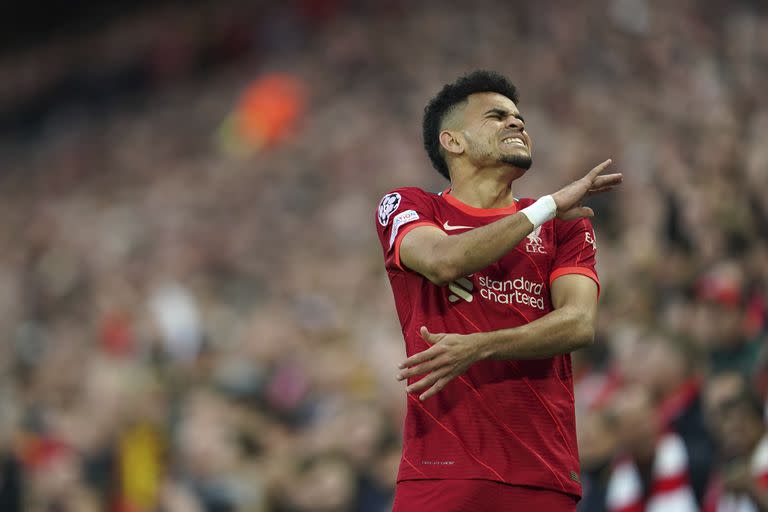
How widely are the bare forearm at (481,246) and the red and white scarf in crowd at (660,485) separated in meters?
2.94

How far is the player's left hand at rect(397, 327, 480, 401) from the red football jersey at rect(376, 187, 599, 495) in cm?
15

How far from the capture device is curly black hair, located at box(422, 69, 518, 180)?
3383 millimetres

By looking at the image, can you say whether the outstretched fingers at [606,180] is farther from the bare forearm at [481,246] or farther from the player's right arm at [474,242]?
the bare forearm at [481,246]

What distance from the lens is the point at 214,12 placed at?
42.4 ft

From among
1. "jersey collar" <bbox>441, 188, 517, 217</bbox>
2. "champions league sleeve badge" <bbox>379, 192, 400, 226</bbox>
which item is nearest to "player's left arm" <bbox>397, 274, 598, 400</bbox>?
"jersey collar" <bbox>441, 188, 517, 217</bbox>

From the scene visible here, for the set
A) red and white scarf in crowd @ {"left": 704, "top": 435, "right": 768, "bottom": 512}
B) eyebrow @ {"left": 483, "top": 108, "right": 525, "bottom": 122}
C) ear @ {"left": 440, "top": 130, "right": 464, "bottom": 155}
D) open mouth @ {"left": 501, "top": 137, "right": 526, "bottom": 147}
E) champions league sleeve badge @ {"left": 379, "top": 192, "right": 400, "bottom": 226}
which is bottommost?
red and white scarf in crowd @ {"left": 704, "top": 435, "right": 768, "bottom": 512}

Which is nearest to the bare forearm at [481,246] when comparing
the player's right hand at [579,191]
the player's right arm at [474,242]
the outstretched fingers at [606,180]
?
the player's right arm at [474,242]

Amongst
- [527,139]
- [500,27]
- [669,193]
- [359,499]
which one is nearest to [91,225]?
[500,27]

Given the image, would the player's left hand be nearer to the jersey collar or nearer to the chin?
the jersey collar

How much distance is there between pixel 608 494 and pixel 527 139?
293 centimetres

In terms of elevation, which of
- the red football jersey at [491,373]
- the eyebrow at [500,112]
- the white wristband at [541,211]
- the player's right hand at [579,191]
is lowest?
the red football jersey at [491,373]

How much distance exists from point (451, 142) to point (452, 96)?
0.57 feet

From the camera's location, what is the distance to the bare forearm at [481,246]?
287 cm

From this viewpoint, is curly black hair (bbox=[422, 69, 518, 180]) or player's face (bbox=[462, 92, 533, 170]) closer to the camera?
player's face (bbox=[462, 92, 533, 170])
